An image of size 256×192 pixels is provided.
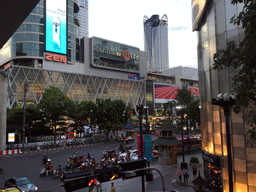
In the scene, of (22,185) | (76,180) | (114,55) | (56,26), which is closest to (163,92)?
(114,55)

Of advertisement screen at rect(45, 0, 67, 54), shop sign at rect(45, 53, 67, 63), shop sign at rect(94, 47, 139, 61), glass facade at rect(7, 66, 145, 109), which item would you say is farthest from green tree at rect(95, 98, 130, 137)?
shop sign at rect(94, 47, 139, 61)

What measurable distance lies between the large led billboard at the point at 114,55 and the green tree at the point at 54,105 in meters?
36.6

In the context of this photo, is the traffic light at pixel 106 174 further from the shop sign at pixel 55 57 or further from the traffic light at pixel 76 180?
the shop sign at pixel 55 57

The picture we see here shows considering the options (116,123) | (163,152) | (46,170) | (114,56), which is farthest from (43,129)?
(114,56)

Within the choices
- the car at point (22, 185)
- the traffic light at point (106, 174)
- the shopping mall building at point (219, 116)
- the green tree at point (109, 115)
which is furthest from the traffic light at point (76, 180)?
the green tree at point (109, 115)

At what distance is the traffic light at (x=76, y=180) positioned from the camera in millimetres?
6227

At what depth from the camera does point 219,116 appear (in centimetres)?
1420

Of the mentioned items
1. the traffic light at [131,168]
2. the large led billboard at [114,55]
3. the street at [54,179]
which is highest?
the large led billboard at [114,55]

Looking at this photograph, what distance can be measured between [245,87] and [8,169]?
26.9 m

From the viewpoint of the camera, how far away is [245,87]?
6766mm

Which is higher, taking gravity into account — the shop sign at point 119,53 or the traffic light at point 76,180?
the shop sign at point 119,53

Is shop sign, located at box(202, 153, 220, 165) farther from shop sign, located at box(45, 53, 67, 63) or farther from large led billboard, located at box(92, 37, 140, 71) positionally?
large led billboard, located at box(92, 37, 140, 71)

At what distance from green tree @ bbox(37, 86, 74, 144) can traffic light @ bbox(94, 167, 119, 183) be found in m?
36.1

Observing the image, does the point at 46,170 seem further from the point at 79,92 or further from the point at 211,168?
the point at 79,92
